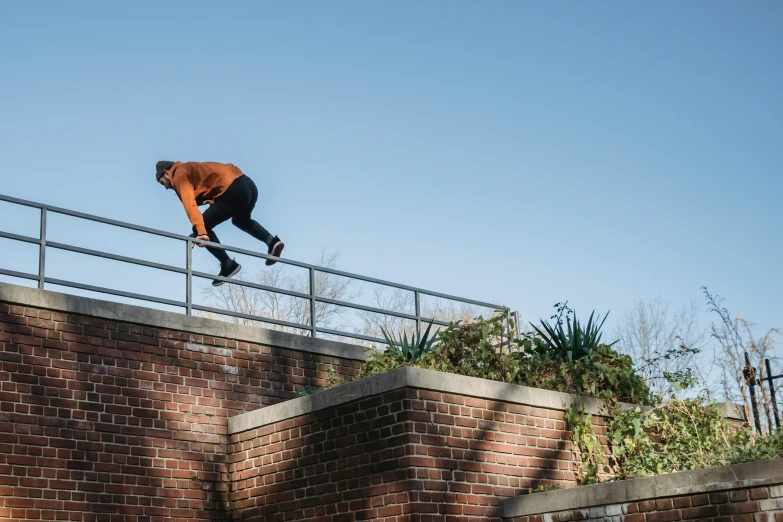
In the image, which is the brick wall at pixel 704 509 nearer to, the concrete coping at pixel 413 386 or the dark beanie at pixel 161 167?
the concrete coping at pixel 413 386

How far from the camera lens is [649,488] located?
8.37 meters

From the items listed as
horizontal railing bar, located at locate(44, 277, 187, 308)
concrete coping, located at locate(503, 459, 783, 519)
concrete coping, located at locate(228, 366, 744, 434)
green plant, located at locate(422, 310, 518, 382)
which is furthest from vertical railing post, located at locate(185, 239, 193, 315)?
concrete coping, located at locate(503, 459, 783, 519)

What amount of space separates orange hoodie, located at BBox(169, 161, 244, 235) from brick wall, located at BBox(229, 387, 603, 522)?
332 cm

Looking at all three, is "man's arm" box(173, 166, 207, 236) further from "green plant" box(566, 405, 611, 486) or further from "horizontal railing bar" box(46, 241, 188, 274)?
"green plant" box(566, 405, 611, 486)

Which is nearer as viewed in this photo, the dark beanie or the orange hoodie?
the orange hoodie

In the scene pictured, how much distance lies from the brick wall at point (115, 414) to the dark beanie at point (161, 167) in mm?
2817

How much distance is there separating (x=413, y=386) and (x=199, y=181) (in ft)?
16.3

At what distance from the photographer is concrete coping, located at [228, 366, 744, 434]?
29.7 ft

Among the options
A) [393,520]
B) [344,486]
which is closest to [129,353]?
[344,486]

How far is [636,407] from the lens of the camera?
10.7 meters

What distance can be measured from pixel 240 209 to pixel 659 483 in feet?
22.0

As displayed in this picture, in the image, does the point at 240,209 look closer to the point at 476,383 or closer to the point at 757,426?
the point at 476,383

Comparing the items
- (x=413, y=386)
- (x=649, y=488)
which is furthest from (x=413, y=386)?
(x=649, y=488)

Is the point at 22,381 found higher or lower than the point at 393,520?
higher
